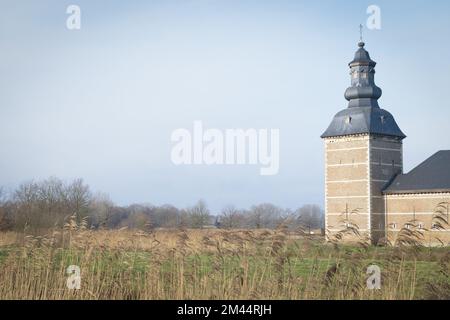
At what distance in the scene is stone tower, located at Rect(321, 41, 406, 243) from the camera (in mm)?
43125

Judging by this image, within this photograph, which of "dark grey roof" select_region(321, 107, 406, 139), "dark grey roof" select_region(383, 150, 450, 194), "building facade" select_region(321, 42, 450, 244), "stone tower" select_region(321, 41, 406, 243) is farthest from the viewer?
"dark grey roof" select_region(321, 107, 406, 139)

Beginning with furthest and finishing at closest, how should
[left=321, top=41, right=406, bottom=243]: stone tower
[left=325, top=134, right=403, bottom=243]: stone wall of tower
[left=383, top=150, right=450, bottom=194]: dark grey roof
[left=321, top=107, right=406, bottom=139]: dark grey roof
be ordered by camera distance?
[left=321, top=107, right=406, bottom=139]: dark grey roof < [left=321, top=41, right=406, bottom=243]: stone tower < [left=325, top=134, right=403, bottom=243]: stone wall of tower < [left=383, top=150, right=450, bottom=194]: dark grey roof

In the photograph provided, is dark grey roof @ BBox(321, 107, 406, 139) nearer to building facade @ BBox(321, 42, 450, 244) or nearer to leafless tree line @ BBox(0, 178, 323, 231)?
building facade @ BBox(321, 42, 450, 244)

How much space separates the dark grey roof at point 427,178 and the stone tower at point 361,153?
1023mm

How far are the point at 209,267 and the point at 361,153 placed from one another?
35.0 m

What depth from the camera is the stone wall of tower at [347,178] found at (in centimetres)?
4316

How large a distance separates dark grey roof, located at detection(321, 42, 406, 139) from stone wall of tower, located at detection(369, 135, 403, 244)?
0.72m

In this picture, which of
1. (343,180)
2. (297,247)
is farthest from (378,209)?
(297,247)

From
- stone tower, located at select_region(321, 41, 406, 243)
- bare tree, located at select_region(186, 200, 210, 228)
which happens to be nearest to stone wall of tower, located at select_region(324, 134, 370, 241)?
stone tower, located at select_region(321, 41, 406, 243)

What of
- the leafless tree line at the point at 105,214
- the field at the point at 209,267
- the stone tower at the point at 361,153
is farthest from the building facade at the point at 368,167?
the field at the point at 209,267

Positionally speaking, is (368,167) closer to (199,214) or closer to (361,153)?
(361,153)
